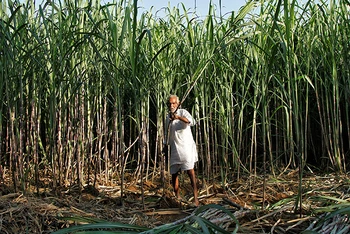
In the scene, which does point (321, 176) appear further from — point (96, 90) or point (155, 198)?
point (96, 90)

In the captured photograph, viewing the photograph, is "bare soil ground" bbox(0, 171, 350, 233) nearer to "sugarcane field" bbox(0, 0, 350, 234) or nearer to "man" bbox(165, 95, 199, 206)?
"sugarcane field" bbox(0, 0, 350, 234)

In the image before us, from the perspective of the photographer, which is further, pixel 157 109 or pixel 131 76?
pixel 157 109

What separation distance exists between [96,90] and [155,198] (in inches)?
47.2

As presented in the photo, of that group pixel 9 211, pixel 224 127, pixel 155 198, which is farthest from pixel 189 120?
pixel 9 211

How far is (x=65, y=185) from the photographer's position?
3.90m

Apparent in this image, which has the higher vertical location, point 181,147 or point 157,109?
point 157,109

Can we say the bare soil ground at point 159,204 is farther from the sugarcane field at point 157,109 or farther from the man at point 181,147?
the man at point 181,147

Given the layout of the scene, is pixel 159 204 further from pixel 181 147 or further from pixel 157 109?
pixel 157 109

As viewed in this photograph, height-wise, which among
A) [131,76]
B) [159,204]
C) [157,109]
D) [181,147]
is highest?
[131,76]

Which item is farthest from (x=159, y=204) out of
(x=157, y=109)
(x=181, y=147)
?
(x=157, y=109)

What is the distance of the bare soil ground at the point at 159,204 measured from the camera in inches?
93.5

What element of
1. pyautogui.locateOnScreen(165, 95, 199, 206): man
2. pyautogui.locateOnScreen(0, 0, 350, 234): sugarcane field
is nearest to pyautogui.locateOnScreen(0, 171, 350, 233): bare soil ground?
pyautogui.locateOnScreen(0, 0, 350, 234): sugarcane field

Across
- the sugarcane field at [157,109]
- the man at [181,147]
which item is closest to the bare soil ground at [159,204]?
the sugarcane field at [157,109]

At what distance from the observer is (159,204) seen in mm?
3408
